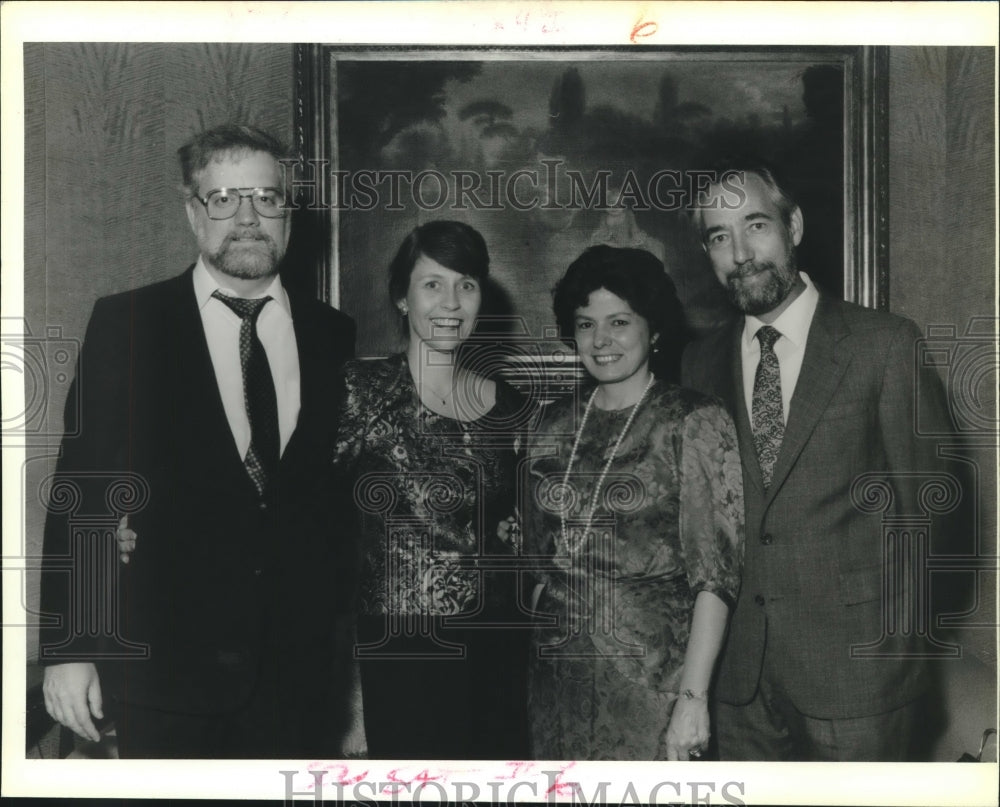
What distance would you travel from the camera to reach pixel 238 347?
3088mm

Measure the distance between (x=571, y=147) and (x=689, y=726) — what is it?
171cm

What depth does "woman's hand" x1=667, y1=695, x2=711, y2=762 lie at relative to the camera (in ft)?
9.73

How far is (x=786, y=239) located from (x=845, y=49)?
1.98ft

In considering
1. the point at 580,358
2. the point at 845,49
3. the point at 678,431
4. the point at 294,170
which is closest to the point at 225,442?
the point at 294,170

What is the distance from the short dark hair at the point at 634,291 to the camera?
9.96 ft

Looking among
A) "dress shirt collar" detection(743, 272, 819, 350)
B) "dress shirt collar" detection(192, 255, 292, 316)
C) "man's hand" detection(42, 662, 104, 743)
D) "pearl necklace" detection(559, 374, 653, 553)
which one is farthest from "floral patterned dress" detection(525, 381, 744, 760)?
"man's hand" detection(42, 662, 104, 743)

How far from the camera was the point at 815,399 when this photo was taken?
9.87 feet

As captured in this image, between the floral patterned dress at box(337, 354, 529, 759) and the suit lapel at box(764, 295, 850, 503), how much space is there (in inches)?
30.5

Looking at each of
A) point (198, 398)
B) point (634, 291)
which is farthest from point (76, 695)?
point (634, 291)

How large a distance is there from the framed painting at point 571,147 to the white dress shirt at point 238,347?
0.16m

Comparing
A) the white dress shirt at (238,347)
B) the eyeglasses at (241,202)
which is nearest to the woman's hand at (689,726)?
the white dress shirt at (238,347)

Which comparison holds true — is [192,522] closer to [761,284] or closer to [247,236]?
[247,236]

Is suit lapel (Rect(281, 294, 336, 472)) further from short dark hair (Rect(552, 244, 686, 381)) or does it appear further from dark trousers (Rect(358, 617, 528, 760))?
short dark hair (Rect(552, 244, 686, 381))

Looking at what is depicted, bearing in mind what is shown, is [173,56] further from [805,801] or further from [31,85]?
[805,801]
